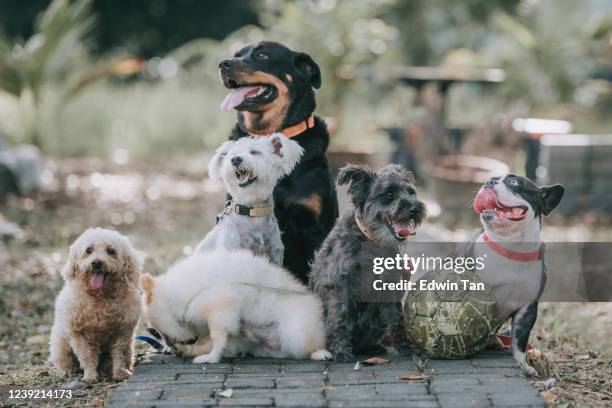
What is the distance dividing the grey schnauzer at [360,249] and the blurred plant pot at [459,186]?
235 inches

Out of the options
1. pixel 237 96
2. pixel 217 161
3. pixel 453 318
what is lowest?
pixel 453 318

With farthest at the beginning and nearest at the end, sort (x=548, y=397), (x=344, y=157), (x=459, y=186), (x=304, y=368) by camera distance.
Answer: (x=344, y=157) → (x=459, y=186) → (x=304, y=368) → (x=548, y=397)

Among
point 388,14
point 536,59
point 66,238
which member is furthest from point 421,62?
point 66,238

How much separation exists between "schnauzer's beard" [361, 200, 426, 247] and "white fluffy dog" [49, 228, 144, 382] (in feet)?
4.52

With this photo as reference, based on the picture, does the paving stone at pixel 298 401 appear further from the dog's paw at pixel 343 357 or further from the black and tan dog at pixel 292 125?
the black and tan dog at pixel 292 125

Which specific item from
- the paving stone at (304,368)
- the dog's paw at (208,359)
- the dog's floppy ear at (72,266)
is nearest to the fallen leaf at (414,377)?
the paving stone at (304,368)

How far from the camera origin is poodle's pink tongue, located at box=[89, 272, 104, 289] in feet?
16.6

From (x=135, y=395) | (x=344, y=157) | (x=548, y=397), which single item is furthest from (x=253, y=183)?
(x=344, y=157)

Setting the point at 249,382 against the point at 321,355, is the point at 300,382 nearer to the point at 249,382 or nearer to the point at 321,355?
the point at 249,382

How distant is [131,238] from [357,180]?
5.30 meters

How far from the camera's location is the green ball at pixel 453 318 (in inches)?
199

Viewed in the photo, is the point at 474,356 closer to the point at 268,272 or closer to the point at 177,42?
the point at 268,272

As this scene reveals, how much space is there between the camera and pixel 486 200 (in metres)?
5.04

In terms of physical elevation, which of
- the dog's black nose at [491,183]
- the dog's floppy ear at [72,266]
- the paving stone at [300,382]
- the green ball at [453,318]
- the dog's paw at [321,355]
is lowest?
the paving stone at [300,382]
